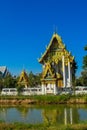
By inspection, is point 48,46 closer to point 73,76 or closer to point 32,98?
point 73,76

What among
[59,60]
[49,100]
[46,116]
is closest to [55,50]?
[59,60]

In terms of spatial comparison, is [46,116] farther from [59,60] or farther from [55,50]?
[55,50]

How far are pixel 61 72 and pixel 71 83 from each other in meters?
3.16

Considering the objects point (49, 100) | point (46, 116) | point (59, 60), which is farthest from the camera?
point (59, 60)

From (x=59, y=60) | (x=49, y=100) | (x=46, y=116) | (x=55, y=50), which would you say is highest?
(x=55, y=50)

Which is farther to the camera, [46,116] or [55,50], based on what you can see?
[55,50]

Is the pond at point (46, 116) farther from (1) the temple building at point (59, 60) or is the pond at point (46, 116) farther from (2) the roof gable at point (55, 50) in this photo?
(2) the roof gable at point (55, 50)

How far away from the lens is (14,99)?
45906mm

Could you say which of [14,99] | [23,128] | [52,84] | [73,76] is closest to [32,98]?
[14,99]

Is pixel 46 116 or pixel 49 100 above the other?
pixel 49 100

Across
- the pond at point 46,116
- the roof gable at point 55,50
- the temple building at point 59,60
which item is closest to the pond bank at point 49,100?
the temple building at point 59,60

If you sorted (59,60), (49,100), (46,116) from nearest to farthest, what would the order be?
(46,116)
(49,100)
(59,60)

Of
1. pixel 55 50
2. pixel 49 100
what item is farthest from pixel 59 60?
pixel 49 100

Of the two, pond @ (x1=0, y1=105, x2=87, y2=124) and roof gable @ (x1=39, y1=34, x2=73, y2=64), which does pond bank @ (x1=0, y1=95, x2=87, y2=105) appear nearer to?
pond @ (x1=0, y1=105, x2=87, y2=124)
